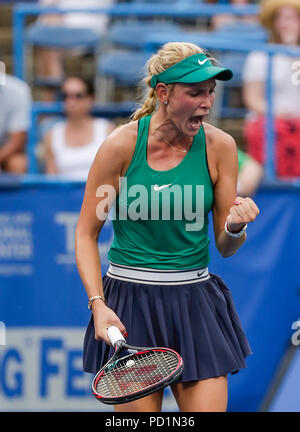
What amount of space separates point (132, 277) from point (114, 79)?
4944 mm

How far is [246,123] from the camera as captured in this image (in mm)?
5602

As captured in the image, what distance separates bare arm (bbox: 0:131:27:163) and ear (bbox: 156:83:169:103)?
2821 millimetres

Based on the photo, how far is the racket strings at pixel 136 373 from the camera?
278 cm

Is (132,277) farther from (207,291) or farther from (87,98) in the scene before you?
(87,98)

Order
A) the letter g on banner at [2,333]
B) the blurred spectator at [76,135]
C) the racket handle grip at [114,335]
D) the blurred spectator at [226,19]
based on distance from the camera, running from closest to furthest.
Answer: the racket handle grip at [114,335] → the letter g on banner at [2,333] → the blurred spectator at [76,135] → the blurred spectator at [226,19]

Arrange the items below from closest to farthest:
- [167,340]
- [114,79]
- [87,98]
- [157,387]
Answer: [157,387]
[167,340]
[87,98]
[114,79]

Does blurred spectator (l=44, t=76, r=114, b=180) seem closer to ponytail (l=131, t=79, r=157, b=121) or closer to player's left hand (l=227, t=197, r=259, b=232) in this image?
ponytail (l=131, t=79, r=157, b=121)

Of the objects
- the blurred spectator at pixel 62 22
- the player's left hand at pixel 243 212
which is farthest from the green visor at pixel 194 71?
the blurred spectator at pixel 62 22

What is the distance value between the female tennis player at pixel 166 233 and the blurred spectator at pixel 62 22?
4527 millimetres

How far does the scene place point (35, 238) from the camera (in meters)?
4.77

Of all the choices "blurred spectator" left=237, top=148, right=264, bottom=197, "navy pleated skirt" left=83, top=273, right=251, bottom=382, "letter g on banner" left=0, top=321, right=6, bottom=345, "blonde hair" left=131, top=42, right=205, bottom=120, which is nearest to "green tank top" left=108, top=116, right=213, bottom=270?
"navy pleated skirt" left=83, top=273, right=251, bottom=382

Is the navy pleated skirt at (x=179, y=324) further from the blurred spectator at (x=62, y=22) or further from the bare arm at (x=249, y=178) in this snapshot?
the blurred spectator at (x=62, y=22)

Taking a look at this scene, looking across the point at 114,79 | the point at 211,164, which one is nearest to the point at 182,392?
the point at 211,164

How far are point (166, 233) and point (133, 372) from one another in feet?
1.80
